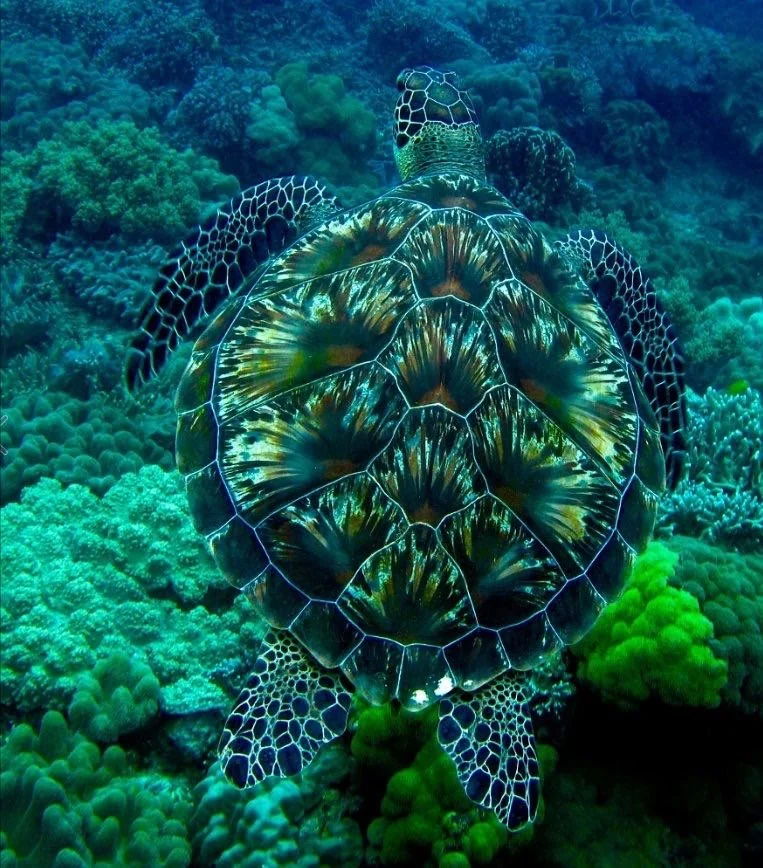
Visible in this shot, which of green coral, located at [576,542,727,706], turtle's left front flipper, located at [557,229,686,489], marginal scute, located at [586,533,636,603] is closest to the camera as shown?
marginal scute, located at [586,533,636,603]

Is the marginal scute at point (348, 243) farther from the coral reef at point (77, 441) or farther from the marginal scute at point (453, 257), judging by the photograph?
the coral reef at point (77, 441)

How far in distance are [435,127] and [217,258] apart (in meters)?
1.55

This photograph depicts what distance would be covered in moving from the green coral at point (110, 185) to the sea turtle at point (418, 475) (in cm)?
436

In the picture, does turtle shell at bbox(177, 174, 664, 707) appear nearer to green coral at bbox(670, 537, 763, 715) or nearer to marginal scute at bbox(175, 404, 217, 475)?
marginal scute at bbox(175, 404, 217, 475)

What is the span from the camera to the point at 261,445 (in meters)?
2.19

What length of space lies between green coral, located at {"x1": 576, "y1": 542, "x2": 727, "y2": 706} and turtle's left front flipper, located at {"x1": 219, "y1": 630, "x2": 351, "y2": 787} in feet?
3.68

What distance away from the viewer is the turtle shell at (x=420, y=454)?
6.34ft

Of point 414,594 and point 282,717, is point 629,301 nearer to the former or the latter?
point 414,594

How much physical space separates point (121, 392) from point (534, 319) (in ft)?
→ 11.0

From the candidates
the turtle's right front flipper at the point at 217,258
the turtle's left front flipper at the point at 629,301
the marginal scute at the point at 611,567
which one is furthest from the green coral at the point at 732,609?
the turtle's right front flipper at the point at 217,258

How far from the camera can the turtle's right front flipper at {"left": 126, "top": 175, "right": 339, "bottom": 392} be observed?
3.29 m

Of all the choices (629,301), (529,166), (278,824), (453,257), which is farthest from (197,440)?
(529,166)

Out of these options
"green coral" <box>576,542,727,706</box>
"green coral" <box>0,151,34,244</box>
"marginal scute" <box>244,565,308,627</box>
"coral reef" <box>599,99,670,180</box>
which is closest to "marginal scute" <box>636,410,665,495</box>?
"green coral" <box>576,542,727,706</box>

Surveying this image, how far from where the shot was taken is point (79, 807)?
242 cm
